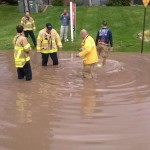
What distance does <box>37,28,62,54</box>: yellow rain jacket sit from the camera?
15945mm

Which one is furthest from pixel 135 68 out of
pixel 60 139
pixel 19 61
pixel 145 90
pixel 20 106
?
pixel 60 139

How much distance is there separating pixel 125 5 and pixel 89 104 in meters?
22.9

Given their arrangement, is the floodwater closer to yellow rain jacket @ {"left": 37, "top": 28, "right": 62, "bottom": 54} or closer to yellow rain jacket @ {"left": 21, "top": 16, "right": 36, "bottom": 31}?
yellow rain jacket @ {"left": 37, "top": 28, "right": 62, "bottom": 54}

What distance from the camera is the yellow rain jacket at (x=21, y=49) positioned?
13.7m

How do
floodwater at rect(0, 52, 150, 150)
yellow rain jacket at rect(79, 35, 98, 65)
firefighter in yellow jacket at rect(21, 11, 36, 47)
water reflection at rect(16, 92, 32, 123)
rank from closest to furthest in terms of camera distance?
1. floodwater at rect(0, 52, 150, 150)
2. water reflection at rect(16, 92, 32, 123)
3. yellow rain jacket at rect(79, 35, 98, 65)
4. firefighter in yellow jacket at rect(21, 11, 36, 47)

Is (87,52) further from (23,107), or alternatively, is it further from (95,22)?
(95,22)

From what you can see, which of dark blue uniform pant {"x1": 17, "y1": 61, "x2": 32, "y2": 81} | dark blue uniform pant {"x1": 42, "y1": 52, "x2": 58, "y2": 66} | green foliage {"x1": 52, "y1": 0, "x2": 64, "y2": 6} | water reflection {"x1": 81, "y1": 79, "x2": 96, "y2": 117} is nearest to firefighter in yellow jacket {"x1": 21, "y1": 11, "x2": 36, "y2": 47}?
dark blue uniform pant {"x1": 42, "y1": 52, "x2": 58, "y2": 66}

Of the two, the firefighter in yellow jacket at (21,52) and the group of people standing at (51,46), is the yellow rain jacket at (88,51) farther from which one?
the firefighter in yellow jacket at (21,52)

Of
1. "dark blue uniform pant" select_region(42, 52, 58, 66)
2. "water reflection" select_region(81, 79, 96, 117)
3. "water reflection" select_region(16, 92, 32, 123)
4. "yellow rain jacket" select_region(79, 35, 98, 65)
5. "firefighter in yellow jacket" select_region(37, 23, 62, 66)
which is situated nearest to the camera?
"water reflection" select_region(16, 92, 32, 123)

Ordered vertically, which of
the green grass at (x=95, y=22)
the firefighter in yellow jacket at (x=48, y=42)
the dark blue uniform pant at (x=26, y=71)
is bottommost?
the green grass at (x=95, y=22)

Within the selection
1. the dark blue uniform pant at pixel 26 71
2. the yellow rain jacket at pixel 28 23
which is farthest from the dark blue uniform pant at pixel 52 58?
the yellow rain jacket at pixel 28 23

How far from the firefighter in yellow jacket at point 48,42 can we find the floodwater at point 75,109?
1.54 feet

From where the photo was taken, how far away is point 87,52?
1373 centimetres

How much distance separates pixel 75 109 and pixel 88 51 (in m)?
3.18
